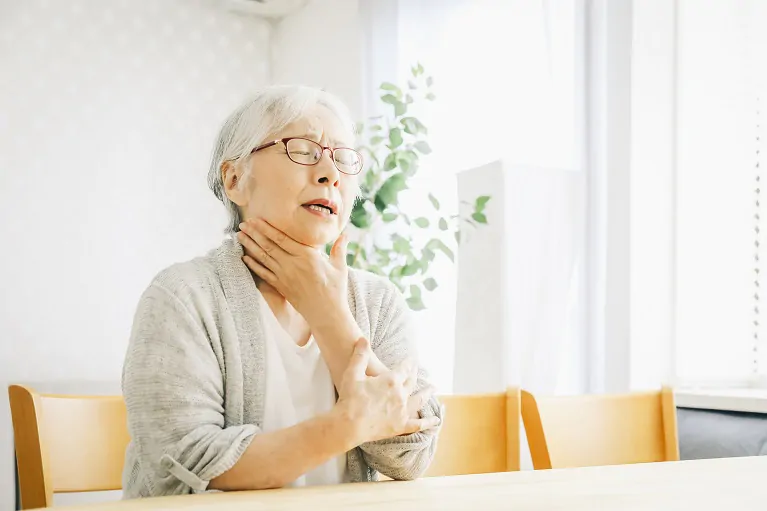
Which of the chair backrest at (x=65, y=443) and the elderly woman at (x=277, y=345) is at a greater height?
the elderly woman at (x=277, y=345)

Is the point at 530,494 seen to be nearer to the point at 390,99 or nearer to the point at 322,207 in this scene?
the point at 322,207

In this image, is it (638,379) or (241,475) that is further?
(638,379)

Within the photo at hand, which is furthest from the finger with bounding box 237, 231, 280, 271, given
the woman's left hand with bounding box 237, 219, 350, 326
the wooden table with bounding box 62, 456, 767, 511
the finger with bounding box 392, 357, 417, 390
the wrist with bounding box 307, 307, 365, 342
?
the wooden table with bounding box 62, 456, 767, 511

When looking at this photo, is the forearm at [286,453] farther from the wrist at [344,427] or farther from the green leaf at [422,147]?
the green leaf at [422,147]

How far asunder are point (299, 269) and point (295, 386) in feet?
0.53

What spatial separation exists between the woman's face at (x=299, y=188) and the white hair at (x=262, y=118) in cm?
1

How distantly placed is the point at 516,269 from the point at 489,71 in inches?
30.8

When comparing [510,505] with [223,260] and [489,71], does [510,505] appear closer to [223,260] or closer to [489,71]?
[223,260]

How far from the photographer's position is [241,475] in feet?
2.72

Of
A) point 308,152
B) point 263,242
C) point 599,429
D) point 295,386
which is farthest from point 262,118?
point 599,429

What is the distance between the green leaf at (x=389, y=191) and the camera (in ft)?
7.80

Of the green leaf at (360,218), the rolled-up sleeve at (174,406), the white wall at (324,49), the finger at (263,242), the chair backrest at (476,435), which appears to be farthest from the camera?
the white wall at (324,49)

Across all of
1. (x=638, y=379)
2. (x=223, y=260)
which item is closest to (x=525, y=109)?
(x=638, y=379)

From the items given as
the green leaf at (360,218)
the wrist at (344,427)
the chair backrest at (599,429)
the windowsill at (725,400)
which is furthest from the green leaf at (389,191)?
the wrist at (344,427)
